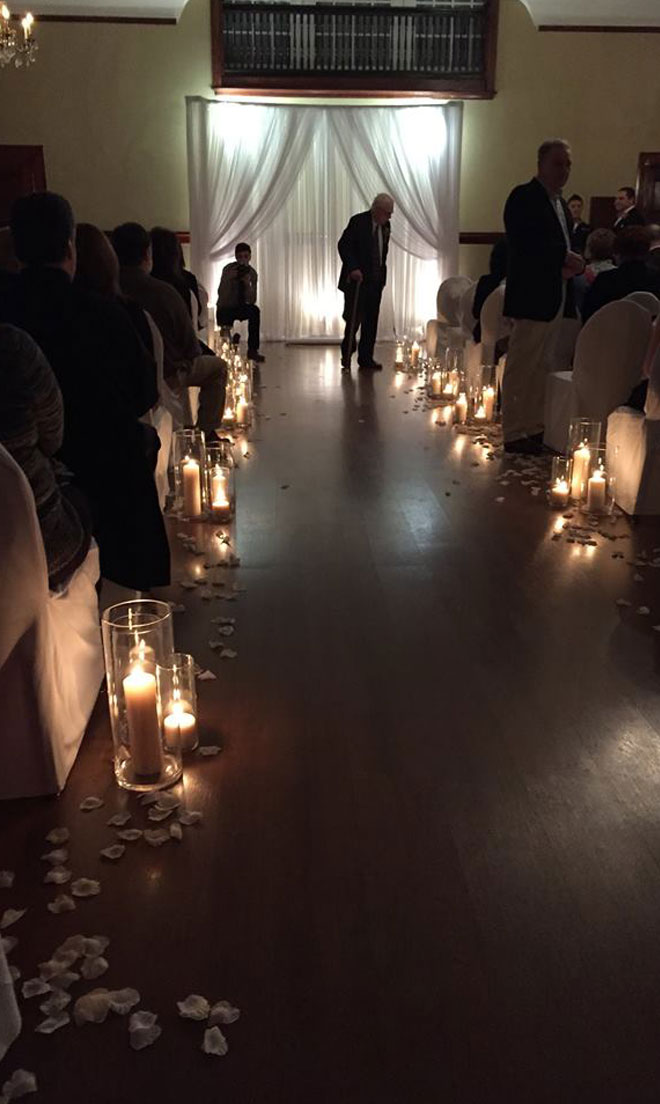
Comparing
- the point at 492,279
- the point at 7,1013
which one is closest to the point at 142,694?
the point at 7,1013

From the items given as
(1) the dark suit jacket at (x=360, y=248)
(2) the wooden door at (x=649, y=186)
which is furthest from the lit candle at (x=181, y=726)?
(2) the wooden door at (x=649, y=186)

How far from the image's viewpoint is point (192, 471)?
397 centimetres

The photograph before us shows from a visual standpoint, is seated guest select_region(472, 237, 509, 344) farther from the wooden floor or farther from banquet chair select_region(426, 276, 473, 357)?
the wooden floor

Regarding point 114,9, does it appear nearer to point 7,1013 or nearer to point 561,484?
point 561,484

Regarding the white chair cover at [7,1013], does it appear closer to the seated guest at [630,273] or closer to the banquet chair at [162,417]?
the banquet chair at [162,417]

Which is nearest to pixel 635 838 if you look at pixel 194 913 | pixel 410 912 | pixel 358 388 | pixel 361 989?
pixel 410 912

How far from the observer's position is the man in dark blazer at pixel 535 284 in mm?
4949

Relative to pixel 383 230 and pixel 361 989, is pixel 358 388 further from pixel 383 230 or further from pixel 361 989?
pixel 361 989

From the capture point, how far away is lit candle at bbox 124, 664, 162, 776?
204cm

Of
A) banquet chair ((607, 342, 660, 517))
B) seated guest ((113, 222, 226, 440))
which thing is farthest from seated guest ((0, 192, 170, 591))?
banquet chair ((607, 342, 660, 517))

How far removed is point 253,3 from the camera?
9852 mm

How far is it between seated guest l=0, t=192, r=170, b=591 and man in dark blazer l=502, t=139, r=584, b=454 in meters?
2.79

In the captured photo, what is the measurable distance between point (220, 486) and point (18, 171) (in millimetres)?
7712

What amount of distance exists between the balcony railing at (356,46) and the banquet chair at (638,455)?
734 cm
